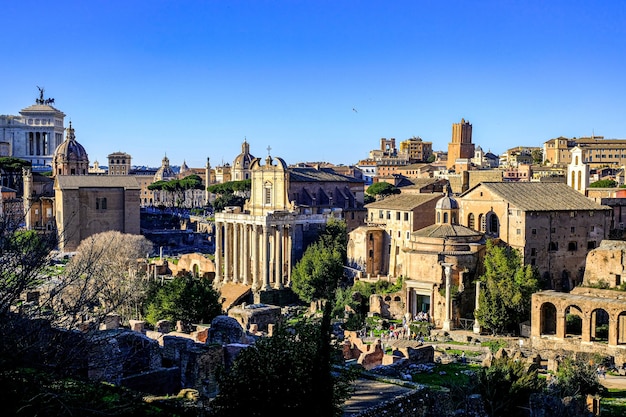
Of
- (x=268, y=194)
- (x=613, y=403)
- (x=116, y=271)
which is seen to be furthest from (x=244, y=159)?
(x=613, y=403)

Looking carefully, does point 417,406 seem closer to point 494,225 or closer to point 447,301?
point 447,301

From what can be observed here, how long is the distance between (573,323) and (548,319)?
1.23 meters

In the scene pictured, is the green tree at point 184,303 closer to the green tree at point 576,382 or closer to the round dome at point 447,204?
the round dome at point 447,204

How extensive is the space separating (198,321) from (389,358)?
12.6 metres

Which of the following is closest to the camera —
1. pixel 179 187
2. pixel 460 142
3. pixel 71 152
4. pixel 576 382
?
pixel 576 382

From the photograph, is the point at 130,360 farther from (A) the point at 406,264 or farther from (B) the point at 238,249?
(B) the point at 238,249

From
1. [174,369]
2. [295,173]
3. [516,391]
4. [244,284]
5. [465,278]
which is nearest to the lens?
[174,369]

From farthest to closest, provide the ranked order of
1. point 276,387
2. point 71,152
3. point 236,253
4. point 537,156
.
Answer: point 537,156 → point 71,152 → point 236,253 → point 276,387

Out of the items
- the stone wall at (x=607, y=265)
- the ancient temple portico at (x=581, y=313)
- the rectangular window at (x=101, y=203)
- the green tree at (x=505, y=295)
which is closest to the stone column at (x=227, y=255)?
the rectangular window at (x=101, y=203)

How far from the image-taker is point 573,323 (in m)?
32.8

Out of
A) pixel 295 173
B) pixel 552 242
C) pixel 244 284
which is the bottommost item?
pixel 244 284

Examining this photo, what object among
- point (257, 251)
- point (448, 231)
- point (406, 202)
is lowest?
point (257, 251)

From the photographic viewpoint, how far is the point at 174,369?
17.4m

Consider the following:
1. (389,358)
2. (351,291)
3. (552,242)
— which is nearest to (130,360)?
(389,358)
